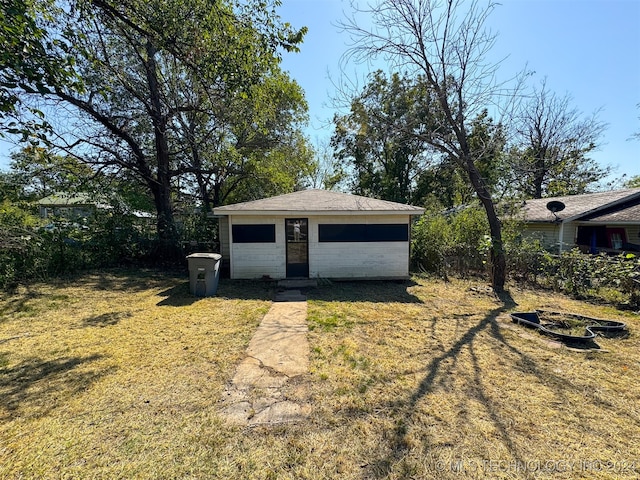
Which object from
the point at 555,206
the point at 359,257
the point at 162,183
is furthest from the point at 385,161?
the point at 162,183

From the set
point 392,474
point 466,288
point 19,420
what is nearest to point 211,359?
point 19,420

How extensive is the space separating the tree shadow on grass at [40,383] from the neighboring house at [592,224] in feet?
45.1

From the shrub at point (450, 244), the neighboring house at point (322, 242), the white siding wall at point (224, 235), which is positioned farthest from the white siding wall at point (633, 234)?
the white siding wall at point (224, 235)

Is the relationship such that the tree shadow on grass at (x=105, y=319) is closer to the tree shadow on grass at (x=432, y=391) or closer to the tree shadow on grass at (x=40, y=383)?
the tree shadow on grass at (x=40, y=383)

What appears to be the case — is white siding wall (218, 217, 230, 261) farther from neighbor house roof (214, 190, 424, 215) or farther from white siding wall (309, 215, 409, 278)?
white siding wall (309, 215, 409, 278)

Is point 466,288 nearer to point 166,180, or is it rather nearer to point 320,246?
point 320,246

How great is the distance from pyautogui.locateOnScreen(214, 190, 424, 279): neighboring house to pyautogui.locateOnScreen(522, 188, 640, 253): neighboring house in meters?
6.59

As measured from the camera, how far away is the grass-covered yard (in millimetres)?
2066

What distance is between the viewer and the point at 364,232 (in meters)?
8.45

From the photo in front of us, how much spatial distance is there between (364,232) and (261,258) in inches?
126

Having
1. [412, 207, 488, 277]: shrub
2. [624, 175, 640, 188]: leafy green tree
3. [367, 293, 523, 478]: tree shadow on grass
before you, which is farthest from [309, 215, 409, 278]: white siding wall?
[624, 175, 640, 188]: leafy green tree

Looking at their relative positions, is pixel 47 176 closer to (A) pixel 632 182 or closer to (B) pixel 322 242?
(B) pixel 322 242

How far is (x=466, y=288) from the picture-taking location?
7.93m

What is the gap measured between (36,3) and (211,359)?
645 centimetres
